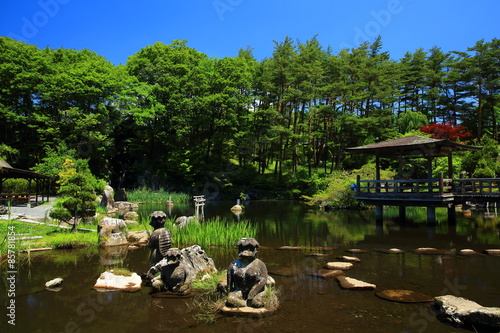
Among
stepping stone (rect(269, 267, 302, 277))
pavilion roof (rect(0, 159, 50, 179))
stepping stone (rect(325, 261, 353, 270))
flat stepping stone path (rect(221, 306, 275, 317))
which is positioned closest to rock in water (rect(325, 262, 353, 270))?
stepping stone (rect(325, 261, 353, 270))

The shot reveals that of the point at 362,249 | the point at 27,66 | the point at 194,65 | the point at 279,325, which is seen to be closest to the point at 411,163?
the point at 362,249

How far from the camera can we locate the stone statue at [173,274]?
5902mm

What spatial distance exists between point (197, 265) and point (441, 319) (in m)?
4.59

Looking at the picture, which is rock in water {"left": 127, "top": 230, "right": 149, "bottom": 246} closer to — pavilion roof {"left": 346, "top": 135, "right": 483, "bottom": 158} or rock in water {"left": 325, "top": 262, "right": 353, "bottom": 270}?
rock in water {"left": 325, "top": 262, "right": 353, "bottom": 270}

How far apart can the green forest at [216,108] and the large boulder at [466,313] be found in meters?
24.5

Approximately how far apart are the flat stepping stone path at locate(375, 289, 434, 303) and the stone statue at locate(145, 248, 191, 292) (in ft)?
12.2

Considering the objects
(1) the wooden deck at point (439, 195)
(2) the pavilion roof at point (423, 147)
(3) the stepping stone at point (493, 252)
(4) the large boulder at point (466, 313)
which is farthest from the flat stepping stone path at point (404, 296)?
(2) the pavilion roof at point (423, 147)

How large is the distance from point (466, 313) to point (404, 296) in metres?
1.21

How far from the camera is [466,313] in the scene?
4527 mm

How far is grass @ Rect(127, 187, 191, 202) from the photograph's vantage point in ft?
90.6

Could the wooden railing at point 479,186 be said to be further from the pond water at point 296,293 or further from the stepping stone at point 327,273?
the stepping stone at point 327,273

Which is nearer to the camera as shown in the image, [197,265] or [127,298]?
[127,298]

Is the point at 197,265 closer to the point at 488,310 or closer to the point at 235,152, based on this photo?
the point at 488,310

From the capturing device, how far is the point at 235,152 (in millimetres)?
35062
